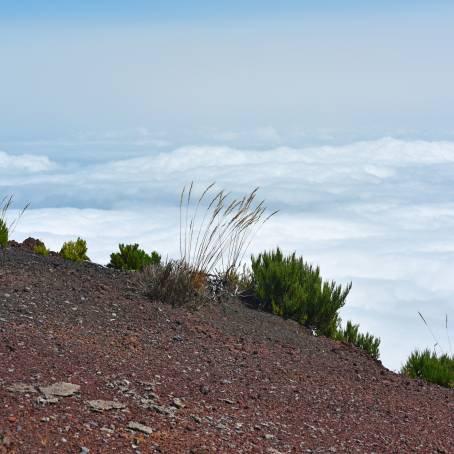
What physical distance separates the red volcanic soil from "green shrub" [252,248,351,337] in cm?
37

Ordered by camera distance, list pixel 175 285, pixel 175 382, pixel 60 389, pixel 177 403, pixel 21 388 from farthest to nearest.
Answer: pixel 175 285 < pixel 175 382 < pixel 177 403 < pixel 60 389 < pixel 21 388

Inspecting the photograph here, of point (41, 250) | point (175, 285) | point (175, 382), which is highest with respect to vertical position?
→ point (41, 250)

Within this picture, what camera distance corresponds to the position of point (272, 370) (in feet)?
27.9

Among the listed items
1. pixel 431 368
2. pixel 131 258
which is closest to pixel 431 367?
pixel 431 368

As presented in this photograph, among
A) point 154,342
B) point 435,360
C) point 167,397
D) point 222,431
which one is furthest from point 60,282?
point 435,360

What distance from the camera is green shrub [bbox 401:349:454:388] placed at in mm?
10484

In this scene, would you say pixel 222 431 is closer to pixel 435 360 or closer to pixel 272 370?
pixel 272 370

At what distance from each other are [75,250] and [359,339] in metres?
4.73

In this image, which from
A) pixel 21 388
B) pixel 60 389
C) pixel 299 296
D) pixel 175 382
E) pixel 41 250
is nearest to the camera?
pixel 21 388

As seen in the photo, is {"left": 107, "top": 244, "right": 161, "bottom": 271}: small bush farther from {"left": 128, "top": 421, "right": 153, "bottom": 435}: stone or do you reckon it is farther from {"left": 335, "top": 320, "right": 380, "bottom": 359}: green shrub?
{"left": 128, "top": 421, "right": 153, "bottom": 435}: stone

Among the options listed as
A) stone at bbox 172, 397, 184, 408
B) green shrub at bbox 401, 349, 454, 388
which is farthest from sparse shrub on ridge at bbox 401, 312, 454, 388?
stone at bbox 172, 397, 184, 408

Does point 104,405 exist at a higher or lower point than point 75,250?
lower

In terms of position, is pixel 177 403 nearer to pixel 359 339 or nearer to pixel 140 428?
pixel 140 428

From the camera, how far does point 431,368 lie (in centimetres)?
1064
